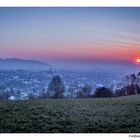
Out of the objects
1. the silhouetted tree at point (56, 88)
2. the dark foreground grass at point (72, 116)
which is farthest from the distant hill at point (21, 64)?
the dark foreground grass at point (72, 116)

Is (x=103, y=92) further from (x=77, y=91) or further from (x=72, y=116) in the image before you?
(x=72, y=116)

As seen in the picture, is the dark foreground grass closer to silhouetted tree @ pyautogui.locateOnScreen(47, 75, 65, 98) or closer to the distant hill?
silhouetted tree @ pyautogui.locateOnScreen(47, 75, 65, 98)

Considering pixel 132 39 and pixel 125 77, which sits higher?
pixel 132 39

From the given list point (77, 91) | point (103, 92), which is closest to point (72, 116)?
point (77, 91)

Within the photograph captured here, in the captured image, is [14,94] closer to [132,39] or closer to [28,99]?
[28,99]

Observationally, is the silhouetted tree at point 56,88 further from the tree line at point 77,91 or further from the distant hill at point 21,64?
the distant hill at point 21,64
